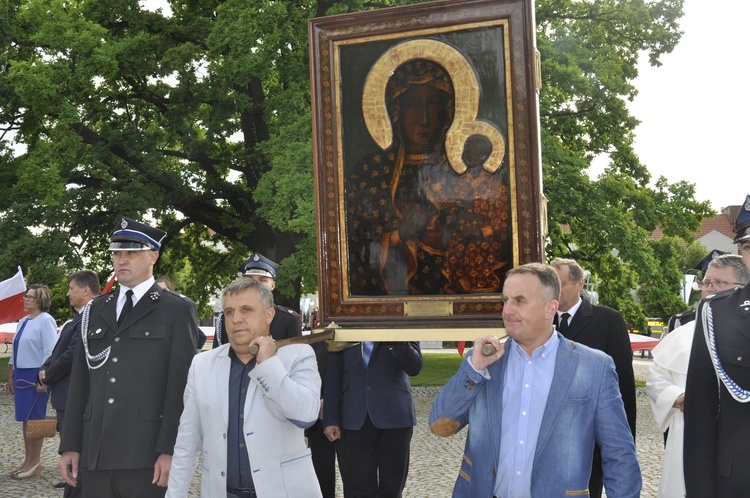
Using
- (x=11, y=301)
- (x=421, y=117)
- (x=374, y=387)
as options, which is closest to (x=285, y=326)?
(x=374, y=387)

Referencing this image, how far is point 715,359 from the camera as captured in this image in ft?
10.3

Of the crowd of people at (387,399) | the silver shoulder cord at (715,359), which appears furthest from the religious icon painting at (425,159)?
the silver shoulder cord at (715,359)

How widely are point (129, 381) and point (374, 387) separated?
188cm

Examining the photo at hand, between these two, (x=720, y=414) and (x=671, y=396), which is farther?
(x=671, y=396)

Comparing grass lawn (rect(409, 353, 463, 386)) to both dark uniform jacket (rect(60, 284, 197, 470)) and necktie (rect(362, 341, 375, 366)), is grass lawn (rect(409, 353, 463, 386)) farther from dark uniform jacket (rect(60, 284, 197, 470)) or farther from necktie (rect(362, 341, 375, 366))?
dark uniform jacket (rect(60, 284, 197, 470))

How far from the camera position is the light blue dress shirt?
321 centimetres

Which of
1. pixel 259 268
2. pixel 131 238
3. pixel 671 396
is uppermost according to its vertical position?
pixel 131 238

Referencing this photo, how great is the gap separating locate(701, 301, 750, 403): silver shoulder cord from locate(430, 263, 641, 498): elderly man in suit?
15.3 inches

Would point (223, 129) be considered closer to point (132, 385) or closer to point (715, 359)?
point (132, 385)

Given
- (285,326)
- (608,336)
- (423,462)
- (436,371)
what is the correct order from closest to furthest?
(608,336)
(285,326)
(423,462)
(436,371)

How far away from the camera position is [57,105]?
18344 millimetres

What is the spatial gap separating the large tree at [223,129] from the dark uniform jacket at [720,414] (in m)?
12.8

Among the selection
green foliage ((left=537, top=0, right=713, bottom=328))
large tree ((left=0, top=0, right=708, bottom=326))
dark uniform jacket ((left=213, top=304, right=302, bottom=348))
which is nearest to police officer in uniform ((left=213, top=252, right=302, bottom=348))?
dark uniform jacket ((left=213, top=304, right=302, bottom=348))

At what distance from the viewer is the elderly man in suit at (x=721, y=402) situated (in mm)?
3023
